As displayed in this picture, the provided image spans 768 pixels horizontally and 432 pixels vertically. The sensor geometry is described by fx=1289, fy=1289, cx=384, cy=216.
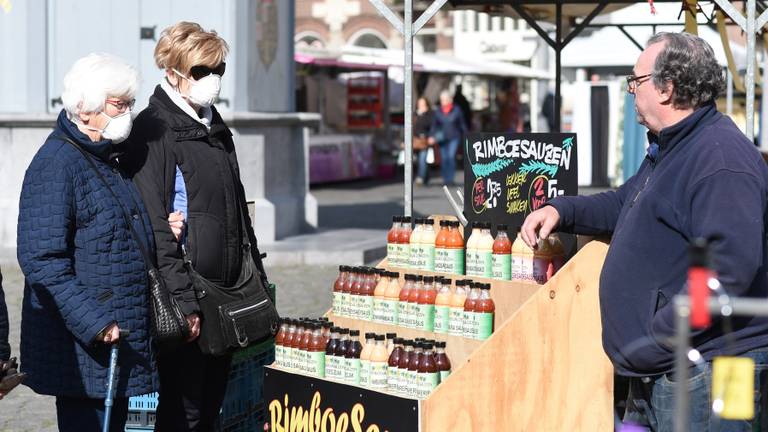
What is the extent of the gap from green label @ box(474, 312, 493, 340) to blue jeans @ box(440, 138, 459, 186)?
1776cm

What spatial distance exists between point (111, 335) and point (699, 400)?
6.04ft

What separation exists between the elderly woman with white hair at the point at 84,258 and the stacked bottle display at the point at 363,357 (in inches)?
42.3

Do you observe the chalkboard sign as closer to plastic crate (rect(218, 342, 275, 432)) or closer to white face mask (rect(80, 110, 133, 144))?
plastic crate (rect(218, 342, 275, 432))

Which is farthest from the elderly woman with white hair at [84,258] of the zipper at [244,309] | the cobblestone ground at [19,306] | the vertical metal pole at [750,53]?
the vertical metal pole at [750,53]

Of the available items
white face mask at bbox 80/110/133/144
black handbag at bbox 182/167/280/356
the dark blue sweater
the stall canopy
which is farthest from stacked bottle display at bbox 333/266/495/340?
the stall canopy

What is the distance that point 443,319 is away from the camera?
511 centimetres

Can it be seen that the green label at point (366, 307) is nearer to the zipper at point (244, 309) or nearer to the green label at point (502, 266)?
the green label at point (502, 266)

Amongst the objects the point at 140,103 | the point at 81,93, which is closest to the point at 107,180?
the point at 81,93

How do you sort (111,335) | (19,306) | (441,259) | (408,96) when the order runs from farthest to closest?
(19,306) < (408,96) < (441,259) < (111,335)

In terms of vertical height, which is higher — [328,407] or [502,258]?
[502,258]

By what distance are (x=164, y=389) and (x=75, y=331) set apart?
707 mm

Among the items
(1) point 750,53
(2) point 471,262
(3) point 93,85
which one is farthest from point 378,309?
(1) point 750,53

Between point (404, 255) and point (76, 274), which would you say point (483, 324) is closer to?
point (404, 255)

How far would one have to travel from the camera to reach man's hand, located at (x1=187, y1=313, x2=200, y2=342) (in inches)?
177
